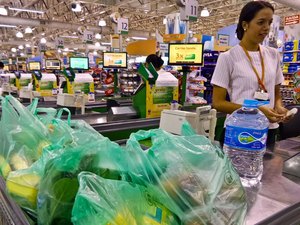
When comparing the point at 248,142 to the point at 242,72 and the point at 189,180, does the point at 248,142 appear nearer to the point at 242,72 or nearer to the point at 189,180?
the point at 189,180

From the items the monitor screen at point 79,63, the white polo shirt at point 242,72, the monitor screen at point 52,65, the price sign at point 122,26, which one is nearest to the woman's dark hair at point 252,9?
the white polo shirt at point 242,72

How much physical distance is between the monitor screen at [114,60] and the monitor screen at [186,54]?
8.33 feet

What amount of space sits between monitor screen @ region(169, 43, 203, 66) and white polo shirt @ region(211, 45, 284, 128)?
334cm

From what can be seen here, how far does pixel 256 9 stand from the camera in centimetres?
170

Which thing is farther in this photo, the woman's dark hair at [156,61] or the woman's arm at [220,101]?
the woman's dark hair at [156,61]

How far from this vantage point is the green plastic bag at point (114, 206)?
66 centimetres

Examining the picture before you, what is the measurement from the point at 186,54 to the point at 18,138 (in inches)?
171

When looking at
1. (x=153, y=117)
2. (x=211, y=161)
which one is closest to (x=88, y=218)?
(x=211, y=161)

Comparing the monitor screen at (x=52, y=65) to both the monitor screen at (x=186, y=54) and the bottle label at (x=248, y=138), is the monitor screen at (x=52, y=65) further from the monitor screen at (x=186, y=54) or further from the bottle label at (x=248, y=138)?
the bottle label at (x=248, y=138)

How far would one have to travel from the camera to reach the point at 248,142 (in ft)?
3.98

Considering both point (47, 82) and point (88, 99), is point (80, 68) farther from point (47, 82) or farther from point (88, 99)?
point (88, 99)

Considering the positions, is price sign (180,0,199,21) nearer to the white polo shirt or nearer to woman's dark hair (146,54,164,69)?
woman's dark hair (146,54,164,69)

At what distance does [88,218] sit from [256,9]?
157 centimetres

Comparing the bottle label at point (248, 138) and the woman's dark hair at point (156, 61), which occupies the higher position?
the woman's dark hair at point (156, 61)
